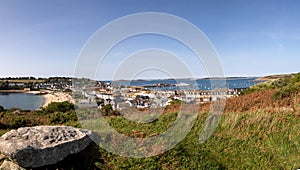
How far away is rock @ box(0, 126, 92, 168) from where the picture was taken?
546 centimetres

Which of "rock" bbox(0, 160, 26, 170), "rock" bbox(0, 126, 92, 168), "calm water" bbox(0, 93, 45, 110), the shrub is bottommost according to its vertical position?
"calm water" bbox(0, 93, 45, 110)

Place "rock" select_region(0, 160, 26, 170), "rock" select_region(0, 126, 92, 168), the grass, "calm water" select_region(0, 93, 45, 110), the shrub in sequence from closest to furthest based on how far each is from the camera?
1. "rock" select_region(0, 126, 92, 168)
2. "rock" select_region(0, 160, 26, 170)
3. the grass
4. the shrub
5. "calm water" select_region(0, 93, 45, 110)

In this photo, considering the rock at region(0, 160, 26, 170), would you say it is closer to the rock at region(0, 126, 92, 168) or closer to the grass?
the rock at region(0, 126, 92, 168)

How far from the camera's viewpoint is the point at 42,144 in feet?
19.0

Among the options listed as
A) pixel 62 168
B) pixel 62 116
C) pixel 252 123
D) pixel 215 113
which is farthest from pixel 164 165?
pixel 62 116

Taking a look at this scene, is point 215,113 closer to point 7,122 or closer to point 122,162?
point 122,162

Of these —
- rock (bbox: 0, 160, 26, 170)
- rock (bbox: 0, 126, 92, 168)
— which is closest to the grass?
rock (bbox: 0, 126, 92, 168)

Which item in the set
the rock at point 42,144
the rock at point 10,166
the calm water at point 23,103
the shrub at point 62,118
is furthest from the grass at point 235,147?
the calm water at point 23,103

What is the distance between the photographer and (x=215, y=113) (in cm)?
1055

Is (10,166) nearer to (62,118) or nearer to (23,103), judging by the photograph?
(62,118)

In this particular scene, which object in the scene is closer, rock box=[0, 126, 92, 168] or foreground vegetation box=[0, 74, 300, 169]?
rock box=[0, 126, 92, 168]

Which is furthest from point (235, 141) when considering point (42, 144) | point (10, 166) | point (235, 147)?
point (10, 166)

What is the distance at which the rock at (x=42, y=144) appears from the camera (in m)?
5.46

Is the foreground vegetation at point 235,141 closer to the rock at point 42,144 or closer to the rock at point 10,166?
the rock at point 42,144
